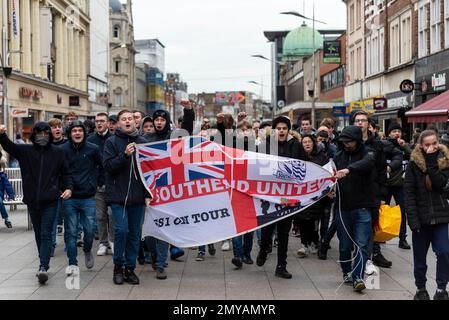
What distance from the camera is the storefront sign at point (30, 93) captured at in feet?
128

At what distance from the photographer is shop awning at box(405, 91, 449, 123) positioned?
19656 mm

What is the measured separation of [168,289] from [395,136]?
4.73 meters

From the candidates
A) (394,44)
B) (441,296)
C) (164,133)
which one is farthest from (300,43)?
(441,296)

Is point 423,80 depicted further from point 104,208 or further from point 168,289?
point 168,289

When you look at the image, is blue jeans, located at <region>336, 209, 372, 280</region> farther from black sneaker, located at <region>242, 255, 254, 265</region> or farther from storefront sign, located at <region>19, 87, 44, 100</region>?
storefront sign, located at <region>19, 87, 44, 100</region>

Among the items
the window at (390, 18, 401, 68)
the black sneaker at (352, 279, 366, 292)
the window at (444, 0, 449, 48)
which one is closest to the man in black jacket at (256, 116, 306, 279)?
the black sneaker at (352, 279, 366, 292)

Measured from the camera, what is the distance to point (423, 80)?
Result: 28.5m

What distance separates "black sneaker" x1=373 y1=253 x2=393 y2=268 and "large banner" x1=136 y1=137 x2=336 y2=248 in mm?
1572

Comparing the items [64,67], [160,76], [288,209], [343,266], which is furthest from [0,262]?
[160,76]

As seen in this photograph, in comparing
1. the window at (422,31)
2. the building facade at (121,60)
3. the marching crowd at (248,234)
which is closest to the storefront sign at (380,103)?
the window at (422,31)

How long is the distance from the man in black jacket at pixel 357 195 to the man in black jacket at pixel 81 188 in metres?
3.24

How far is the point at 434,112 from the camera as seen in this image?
2033cm

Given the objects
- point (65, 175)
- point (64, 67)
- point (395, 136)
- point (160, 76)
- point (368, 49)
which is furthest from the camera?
point (160, 76)
